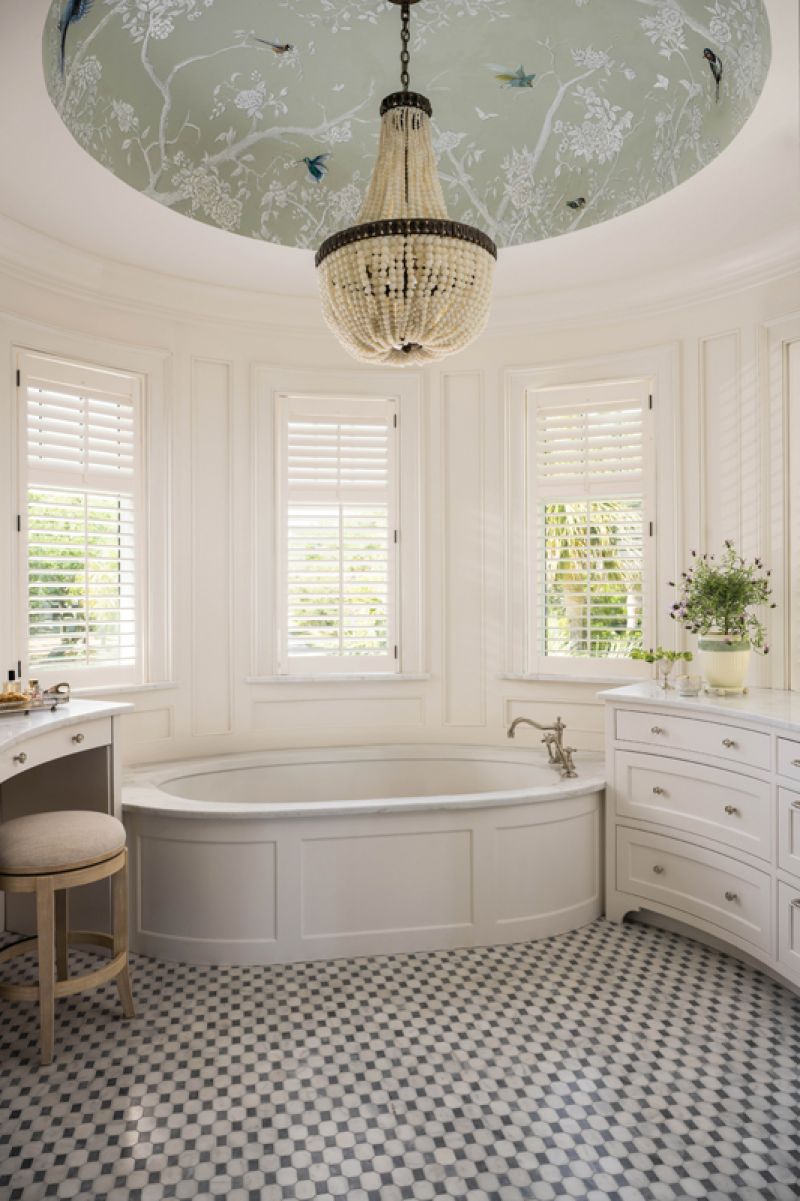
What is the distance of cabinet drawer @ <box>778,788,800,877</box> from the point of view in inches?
96.2

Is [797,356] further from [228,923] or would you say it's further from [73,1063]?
[73,1063]

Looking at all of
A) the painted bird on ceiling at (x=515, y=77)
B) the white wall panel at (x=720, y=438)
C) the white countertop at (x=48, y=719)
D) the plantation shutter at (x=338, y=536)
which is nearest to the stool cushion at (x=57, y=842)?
the white countertop at (x=48, y=719)

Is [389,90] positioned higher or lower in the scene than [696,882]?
higher

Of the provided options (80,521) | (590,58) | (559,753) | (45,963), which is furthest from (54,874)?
(590,58)

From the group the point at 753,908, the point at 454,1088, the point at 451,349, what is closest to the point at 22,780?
the point at 454,1088

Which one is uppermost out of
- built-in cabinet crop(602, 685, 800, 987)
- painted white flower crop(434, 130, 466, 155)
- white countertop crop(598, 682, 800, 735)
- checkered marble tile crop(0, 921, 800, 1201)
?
painted white flower crop(434, 130, 466, 155)

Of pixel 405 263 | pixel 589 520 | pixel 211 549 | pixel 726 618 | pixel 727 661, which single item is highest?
pixel 405 263

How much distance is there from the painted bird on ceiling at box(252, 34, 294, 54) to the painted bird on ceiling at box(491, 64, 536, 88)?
0.72 metres

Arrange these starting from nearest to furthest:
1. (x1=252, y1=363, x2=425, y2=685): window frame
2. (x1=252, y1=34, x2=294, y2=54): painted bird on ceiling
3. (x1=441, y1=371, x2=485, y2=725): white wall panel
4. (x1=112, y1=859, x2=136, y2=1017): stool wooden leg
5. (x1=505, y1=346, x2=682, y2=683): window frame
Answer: (x1=112, y1=859, x2=136, y2=1017): stool wooden leg → (x1=252, y1=34, x2=294, y2=54): painted bird on ceiling → (x1=505, y1=346, x2=682, y2=683): window frame → (x1=252, y1=363, x2=425, y2=685): window frame → (x1=441, y1=371, x2=485, y2=725): white wall panel

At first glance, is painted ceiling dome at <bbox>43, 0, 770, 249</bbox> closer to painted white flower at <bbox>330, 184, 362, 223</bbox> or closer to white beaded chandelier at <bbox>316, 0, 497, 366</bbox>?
painted white flower at <bbox>330, 184, 362, 223</bbox>

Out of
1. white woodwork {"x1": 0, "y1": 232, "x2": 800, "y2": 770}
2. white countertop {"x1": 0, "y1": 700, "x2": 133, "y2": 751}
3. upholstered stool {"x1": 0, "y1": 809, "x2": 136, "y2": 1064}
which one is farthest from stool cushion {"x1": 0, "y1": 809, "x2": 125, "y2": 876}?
white woodwork {"x1": 0, "y1": 232, "x2": 800, "y2": 770}

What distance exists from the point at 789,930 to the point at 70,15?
3539 mm

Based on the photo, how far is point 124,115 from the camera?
108 inches

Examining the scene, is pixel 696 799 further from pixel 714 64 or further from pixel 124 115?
pixel 124 115
